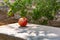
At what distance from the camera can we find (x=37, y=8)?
355cm

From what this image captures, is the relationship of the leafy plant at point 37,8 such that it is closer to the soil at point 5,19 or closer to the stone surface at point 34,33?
the stone surface at point 34,33

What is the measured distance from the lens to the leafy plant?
3486 millimetres

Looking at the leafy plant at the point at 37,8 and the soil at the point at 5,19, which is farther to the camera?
the soil at the point at 5,19

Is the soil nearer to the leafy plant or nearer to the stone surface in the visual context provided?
the leafy plant

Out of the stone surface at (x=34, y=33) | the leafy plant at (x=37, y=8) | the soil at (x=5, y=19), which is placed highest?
the soil at (x=5, y=19)

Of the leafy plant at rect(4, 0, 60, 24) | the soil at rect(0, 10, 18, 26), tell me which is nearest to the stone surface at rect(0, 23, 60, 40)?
the leafy plant at rect(4, 0, 60, 24)

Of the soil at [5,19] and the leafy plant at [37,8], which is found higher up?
the soil at [5,19]

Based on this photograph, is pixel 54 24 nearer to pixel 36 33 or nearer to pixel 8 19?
Answer: pixel 36 33

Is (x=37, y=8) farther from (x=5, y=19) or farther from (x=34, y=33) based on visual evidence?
(x=5, y=19)

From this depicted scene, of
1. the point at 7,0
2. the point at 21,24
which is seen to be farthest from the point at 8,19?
the point at 21,24

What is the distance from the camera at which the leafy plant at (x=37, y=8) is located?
3.49m

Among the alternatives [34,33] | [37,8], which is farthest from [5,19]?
[34,33]

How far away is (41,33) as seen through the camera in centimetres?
285

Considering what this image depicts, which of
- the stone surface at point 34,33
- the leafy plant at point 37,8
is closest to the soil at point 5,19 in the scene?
the leafy plant at point 37,8
